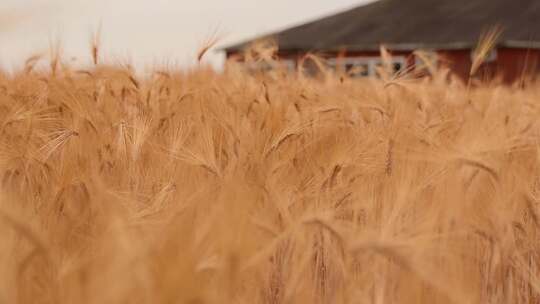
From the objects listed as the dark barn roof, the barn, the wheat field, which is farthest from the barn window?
the dark barn roof

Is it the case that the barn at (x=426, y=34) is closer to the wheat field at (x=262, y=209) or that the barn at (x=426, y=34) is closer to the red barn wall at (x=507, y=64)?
the red barn wall at (x=507, y=64)

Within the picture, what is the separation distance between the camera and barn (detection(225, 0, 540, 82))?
12.7 m

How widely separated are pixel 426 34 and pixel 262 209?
507 inches

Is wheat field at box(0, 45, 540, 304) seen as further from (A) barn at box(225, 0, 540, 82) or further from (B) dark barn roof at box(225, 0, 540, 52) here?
(B) dark barn roof at box(225, 0, 540, 52)

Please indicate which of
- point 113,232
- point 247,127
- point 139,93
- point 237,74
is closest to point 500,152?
point 247,127

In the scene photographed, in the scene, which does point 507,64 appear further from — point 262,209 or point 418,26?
point 262,209

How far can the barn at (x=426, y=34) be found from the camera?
1266cm

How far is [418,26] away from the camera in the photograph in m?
14.2

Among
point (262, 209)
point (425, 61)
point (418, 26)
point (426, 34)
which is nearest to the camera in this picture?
point (262, 209)

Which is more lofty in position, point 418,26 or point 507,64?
point 418,26

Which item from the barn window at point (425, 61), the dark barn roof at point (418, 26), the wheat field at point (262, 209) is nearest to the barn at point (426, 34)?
the dark barn roof at point (418, 26)

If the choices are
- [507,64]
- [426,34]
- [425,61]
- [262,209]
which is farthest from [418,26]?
[262,209]

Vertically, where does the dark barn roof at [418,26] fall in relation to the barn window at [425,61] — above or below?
above

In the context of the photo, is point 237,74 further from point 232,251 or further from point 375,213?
point 232,251
